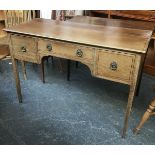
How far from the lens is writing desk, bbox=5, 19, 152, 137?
134cm

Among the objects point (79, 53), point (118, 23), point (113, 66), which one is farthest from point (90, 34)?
point (118, 23)

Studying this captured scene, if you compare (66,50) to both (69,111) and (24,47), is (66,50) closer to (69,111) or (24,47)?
(24,47)

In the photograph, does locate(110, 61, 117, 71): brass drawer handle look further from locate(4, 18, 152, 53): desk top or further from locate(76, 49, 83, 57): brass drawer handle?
locate(76, 49, 83, 57): brass drawer handle

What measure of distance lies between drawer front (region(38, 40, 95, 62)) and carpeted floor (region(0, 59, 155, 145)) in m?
0.61

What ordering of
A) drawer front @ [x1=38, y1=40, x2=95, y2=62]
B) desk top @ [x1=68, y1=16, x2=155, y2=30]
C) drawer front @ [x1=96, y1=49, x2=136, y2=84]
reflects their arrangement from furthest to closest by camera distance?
desk top @ [x1=68, y1=16, x2=155, y2=30] < drawer front @ [x1=38, y1=40, x2=95, y2=62] < drawer front @ [x1=96, y1=49, x2=136, y2=84]

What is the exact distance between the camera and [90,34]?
5.14 ft

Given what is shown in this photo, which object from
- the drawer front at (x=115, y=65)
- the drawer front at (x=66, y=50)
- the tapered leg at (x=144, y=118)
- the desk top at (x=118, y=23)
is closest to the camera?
the drawer front at (x=115, y=65)

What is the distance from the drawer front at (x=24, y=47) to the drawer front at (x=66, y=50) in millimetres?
65

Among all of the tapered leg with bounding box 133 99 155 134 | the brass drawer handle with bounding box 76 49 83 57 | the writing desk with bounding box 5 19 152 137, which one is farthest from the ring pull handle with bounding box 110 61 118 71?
the tapered leg with bounding box 133 99 155 134

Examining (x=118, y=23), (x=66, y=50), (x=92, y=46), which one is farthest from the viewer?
(x=118, y=23)

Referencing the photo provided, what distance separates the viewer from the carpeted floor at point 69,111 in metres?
1.65

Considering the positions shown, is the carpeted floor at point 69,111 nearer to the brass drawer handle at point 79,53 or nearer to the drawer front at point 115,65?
the drawer front at point 115,65

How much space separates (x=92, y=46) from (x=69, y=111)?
78cm

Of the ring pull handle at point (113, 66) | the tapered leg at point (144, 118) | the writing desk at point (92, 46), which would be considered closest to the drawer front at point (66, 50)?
the writing desk at point (92, 46)
